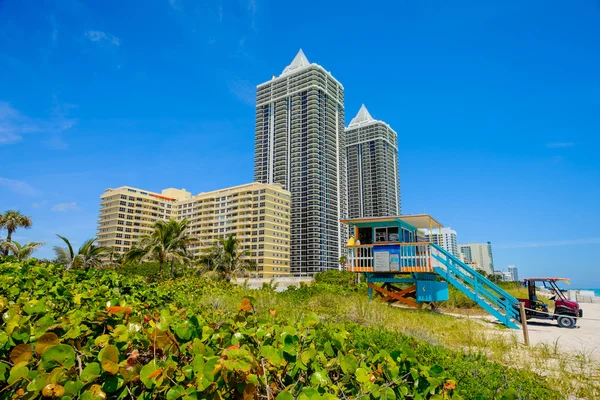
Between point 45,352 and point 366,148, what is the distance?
401 ft

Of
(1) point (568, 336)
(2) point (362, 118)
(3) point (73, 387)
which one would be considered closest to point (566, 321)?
(1) point (568, 336)

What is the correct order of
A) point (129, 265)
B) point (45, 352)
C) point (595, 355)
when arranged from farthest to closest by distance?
point (129, 265)
point (595, 355)
point (45, 352)

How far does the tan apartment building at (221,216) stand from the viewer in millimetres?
85812

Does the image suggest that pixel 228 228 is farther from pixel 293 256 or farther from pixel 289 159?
pixel 289 159

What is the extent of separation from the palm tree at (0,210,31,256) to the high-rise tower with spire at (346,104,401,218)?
3593 inches

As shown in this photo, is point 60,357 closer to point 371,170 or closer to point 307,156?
point 307,156

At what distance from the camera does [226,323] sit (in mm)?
2182

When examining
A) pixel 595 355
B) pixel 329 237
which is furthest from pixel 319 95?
pixel 595 355

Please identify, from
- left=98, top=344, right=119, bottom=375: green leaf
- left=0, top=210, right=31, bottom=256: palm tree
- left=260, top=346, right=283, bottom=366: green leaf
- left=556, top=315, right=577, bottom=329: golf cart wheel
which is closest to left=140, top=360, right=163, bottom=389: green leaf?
left=98, top=344, right=119, bottom=375: green leaf

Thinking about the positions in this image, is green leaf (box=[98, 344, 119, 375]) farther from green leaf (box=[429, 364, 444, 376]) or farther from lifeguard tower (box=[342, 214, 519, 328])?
lifeguard tower (box=[342, 214, 519, 328])

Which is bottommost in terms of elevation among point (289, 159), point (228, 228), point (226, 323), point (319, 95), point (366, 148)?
point (226, 323)

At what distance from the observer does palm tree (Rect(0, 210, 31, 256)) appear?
1464 inches

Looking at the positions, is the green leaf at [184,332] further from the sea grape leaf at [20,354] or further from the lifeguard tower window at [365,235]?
the lifeguard tower window at [365,235]

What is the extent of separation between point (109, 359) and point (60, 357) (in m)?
0.21
